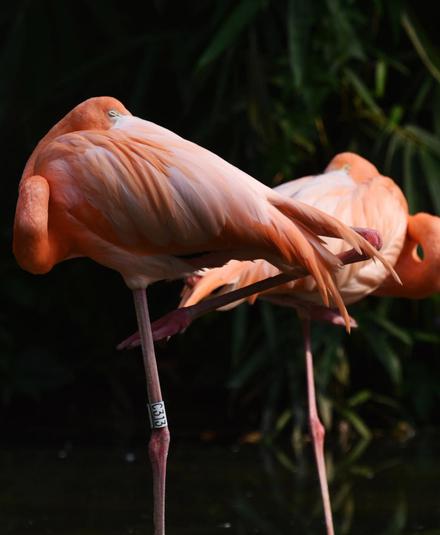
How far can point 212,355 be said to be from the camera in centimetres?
605

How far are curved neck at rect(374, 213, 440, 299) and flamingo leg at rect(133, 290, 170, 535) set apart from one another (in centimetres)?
124

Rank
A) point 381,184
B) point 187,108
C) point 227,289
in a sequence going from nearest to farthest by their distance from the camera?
point 227,289, point 381,184, point 187,108

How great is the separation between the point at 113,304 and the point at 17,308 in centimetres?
46

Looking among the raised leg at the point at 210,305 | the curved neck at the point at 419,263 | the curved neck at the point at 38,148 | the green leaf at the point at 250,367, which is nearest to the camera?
the raised leg at the point at 210,305

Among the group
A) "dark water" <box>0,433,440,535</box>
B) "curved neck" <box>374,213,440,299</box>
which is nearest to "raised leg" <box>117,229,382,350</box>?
"dark water" <box>0,433,440,535</box>

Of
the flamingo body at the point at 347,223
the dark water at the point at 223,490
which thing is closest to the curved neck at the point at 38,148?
the flamingo body at the point at 347,223

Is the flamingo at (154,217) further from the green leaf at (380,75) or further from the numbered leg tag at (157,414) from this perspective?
the green leaf at (380,75)

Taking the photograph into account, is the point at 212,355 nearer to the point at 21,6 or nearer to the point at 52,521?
the point at 21,6

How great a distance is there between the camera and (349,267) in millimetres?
3713

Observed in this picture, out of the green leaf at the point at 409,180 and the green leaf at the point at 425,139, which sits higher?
the green leaf at the point at 425,139

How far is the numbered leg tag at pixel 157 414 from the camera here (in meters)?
3.01

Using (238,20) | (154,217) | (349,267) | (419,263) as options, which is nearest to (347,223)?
(349,267)

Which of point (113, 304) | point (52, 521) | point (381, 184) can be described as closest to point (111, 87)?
point (113, 304)

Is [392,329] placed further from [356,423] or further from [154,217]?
[154,217]
